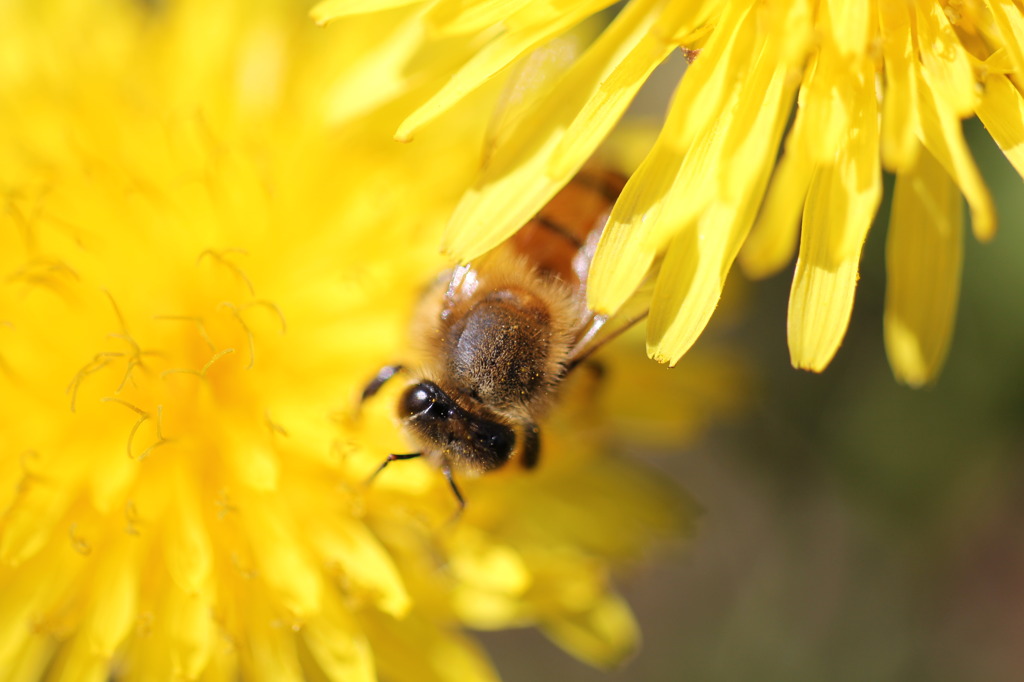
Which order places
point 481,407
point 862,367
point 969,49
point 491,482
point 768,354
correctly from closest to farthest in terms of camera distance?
point 969,49 → point 481,407 → point 491,482 → point 862,367 → point 768,354

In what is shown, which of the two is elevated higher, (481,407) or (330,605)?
(481,407)

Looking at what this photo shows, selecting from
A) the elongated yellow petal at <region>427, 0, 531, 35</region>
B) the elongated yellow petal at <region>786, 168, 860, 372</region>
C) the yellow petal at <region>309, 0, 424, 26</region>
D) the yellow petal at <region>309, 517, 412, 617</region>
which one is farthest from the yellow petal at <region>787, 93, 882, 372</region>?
the yellow petal at <region>309, 517, 412, 617</region>

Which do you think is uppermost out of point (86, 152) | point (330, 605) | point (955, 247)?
point (86, 152)

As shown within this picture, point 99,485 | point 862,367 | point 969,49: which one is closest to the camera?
point 969,49

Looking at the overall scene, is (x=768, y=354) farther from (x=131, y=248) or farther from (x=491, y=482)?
(x=131, y=248)

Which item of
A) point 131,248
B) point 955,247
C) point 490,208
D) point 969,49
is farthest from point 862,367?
point 131,248

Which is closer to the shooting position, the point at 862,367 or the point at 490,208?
the point at 490,208

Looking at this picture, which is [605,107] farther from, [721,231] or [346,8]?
[346,8]

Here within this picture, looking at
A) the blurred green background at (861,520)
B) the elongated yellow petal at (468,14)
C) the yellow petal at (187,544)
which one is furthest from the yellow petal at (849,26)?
the yellow petal at (187,544)
